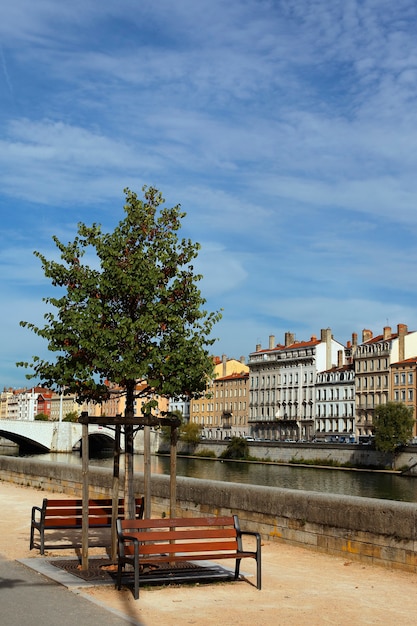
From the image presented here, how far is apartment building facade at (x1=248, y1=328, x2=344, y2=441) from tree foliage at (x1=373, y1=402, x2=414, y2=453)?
30.0 metres

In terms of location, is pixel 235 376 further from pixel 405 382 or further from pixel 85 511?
pixel 85 511

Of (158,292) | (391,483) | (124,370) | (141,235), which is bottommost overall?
(391,483)

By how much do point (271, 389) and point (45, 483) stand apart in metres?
100

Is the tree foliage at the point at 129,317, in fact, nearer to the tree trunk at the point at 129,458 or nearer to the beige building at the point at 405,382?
the tree trunk at the point at 129,458

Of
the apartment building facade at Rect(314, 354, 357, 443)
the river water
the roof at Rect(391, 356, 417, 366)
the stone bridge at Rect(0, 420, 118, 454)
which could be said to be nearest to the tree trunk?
the river water

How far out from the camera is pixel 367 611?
8.11 meters

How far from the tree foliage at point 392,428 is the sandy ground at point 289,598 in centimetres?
6874

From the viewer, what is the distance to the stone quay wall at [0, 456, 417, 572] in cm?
1030

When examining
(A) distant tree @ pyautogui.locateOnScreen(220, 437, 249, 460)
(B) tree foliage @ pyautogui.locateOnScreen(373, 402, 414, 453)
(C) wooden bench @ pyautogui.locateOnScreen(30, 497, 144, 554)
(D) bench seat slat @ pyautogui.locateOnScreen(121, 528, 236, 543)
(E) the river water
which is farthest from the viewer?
(A) distant tree @ pyautogui.locateOnScreen(220, 437, 249, 460)

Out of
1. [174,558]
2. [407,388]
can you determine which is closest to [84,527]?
[174,558]

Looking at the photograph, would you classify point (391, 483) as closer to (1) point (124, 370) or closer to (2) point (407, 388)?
(2) point (407, 388)

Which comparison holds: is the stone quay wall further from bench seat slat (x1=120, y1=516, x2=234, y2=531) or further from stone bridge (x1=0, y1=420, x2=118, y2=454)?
stone bridge (x1=0, y1=420, x2=118, y2=454)

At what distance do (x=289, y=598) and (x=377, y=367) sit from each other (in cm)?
9494

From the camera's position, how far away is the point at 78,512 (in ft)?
40.9
